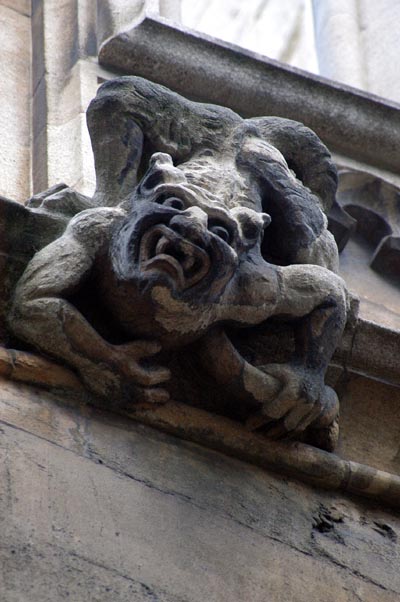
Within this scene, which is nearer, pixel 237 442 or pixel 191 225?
pixel 191 225

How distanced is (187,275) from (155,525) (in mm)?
459

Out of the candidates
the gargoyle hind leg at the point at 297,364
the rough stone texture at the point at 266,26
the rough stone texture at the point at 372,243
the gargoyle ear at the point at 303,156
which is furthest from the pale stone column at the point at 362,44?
the gargoyle hind leg at the point at 297,364

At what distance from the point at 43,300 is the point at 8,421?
9.8 inches

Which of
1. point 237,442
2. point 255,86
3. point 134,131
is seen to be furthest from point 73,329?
point 255,86

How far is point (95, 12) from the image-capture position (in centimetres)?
420

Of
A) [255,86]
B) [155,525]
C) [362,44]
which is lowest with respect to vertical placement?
[362,44]

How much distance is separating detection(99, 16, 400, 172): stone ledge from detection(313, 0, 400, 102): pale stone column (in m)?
1.07

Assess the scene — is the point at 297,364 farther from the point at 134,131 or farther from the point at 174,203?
the point at 134,131

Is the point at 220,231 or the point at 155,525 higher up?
the point at 220,231

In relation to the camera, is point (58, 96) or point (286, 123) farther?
point (58, 96)

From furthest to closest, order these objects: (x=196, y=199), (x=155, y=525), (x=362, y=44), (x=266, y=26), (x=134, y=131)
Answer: (x=266, y=26), (x=362, y=44), (x=134, y=131), (x=196, y=199), (x=155, y=525)

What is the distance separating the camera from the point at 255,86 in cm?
417

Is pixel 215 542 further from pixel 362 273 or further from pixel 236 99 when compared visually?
pixel 236 99

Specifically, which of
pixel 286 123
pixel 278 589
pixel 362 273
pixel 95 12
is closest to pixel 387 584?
pixel 278 589
